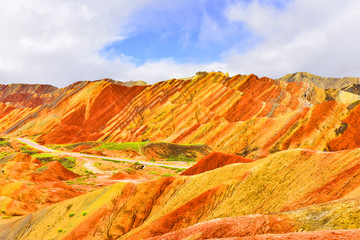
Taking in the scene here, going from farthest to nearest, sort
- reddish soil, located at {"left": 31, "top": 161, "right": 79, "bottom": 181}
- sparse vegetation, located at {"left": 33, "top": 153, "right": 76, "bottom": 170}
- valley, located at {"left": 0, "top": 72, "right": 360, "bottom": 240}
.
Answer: sparse vegetation, located at {"left": 33, "top": 153, "right": 76, "bottom": 170} → reddish soil, located at {"left": 31, "top": 161, "right": 79, "bottom": 181} → valley, located at {"left": 0, "top": 72, "right": 360, "bottom": 240}

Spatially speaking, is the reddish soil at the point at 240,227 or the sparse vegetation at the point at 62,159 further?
the sparse vegetation at the point at 62,159

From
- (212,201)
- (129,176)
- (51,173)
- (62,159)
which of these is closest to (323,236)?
(212,201)

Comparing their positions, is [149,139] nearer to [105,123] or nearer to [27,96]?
[105,123]

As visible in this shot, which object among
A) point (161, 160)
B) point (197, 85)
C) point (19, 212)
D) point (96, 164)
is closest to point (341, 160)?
point (19, 212)

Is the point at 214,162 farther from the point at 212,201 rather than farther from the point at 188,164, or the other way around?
the point at 188,164

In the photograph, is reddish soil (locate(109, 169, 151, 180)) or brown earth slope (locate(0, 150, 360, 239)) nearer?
brown earth slope (locate(0, 150, 360, 239))

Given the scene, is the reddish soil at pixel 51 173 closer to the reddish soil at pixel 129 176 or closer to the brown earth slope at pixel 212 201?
the reddish soil at pixel 129 176

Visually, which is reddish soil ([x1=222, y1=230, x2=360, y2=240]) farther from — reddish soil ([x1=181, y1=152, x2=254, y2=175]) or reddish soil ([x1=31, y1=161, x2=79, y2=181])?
reddish soil ([x1=31, y1=161, x2=79, y2=181])

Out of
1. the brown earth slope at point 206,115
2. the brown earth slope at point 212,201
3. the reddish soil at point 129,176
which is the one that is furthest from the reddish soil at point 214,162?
the brown earth slope at point 206,115

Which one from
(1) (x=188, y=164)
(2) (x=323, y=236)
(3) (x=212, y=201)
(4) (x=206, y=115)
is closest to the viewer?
(2) (x=323, y=236)

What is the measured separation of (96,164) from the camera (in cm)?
5681

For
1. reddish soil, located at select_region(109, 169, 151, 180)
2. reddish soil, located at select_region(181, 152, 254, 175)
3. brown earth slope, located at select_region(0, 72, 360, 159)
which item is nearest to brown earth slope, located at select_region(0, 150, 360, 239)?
reddish soil, located at select_region(181, 152, 254, 175)

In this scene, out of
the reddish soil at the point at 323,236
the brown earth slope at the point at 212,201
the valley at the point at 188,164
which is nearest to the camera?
the reddish soil at the point at 323,236

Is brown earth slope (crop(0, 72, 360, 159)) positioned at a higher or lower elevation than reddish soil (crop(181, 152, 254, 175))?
higher
